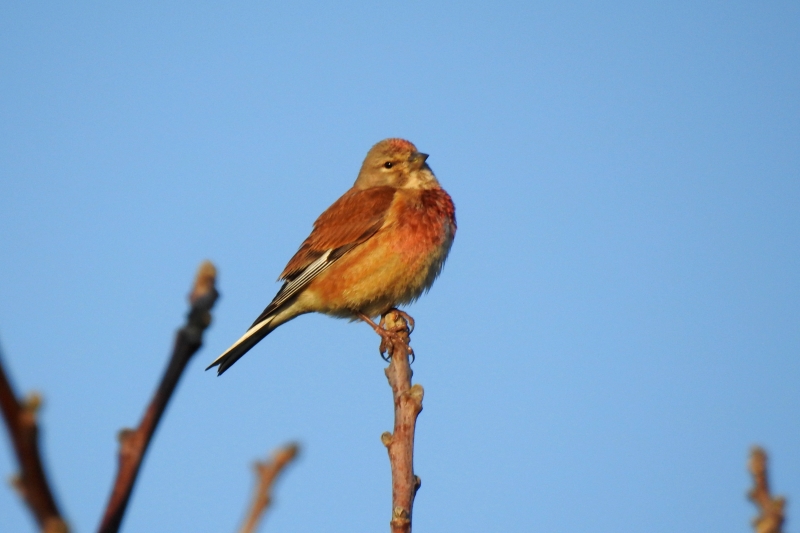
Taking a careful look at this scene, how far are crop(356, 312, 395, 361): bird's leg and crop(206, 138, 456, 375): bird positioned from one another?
1 cm

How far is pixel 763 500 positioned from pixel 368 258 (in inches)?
190

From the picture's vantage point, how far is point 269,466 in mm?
1101

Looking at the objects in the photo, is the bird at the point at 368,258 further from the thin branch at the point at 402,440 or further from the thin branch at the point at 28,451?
the thin branch at the point at 28,451

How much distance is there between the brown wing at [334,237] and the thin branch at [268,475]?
541cm

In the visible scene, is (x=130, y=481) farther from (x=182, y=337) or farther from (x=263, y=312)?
(x=263, y=312)

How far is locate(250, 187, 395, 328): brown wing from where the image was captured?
259 inches

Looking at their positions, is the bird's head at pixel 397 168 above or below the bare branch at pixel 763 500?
above

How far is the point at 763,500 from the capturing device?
164 cm

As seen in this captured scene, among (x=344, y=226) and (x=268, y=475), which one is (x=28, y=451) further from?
(x=344, y=226)

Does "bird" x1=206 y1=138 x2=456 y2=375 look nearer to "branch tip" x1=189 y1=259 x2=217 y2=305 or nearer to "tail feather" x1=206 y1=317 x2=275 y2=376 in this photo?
A: "tail feather" x1=206 y1=317 x2=275 y2=376

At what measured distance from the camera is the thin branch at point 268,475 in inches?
41.8

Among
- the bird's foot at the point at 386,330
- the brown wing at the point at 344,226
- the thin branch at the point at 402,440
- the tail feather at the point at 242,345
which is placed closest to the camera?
the thin branch at the point at 402,440

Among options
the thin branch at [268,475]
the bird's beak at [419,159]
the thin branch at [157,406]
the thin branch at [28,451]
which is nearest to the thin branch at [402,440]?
the thin branch at [268,475]

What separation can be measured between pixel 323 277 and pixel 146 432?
18.1 ft
